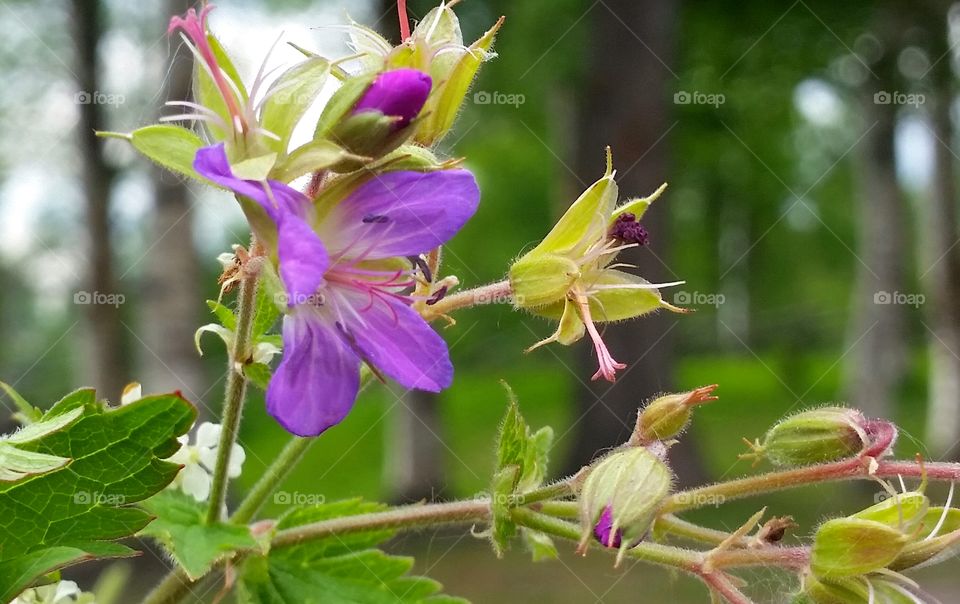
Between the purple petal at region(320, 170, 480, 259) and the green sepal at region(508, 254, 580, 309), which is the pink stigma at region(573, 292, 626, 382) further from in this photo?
the purple petal at region(320, 170, 480, 259)

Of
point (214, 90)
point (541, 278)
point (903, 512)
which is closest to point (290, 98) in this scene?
point (214, 90)

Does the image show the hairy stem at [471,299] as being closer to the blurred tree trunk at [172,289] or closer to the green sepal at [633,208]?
the green sepal at [633,208]

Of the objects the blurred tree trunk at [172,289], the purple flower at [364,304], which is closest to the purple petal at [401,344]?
the purple flower at [364,304]

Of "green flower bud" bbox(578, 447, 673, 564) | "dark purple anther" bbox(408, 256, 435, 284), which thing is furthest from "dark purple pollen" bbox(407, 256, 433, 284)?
"green flower bud" bbox(578, 447, 673, 564)

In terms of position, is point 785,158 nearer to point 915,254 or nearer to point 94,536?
point 915,254

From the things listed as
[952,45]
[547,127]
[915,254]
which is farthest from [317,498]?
[915,254]

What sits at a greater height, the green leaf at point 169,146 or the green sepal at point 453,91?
the green sepal at point 453,91
